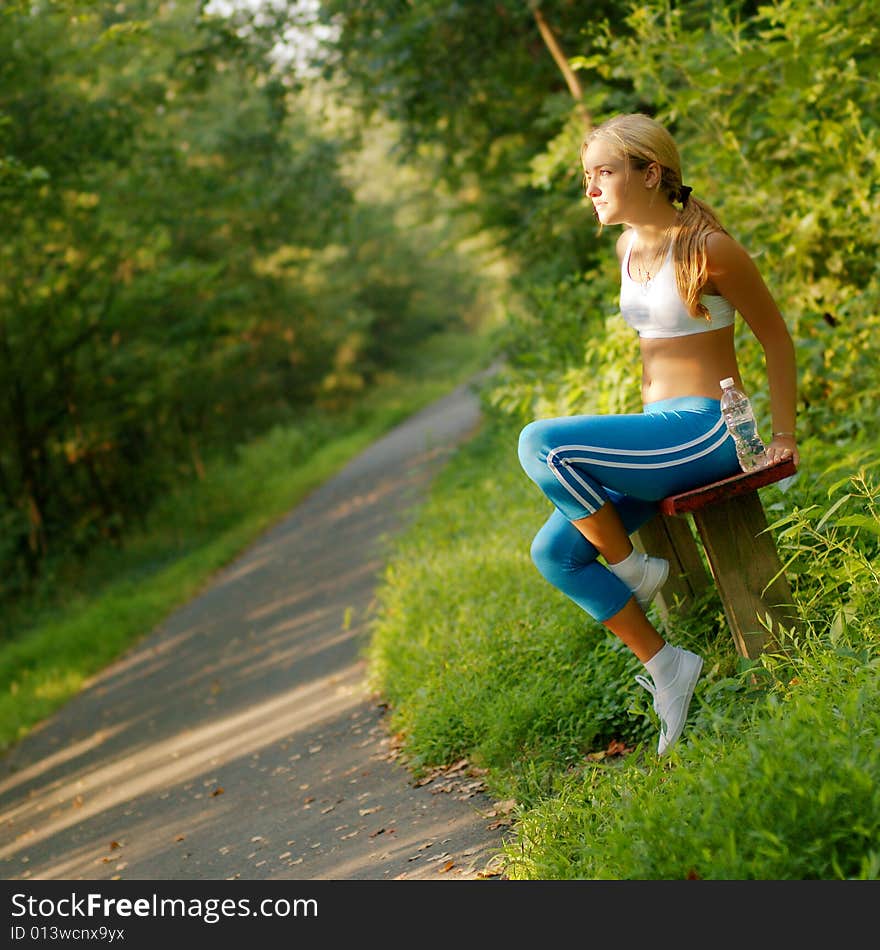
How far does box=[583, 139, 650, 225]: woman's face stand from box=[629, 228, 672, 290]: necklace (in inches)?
5.8

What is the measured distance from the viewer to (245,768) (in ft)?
23.1

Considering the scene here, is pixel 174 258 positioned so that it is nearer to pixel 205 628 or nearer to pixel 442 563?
pixel 205 628

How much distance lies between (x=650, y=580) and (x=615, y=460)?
60 centimetres

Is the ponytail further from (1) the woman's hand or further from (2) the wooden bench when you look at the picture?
(2) the wooden bench

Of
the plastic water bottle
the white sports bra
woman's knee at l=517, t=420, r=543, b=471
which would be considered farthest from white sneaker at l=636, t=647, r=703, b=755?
the white sports bra

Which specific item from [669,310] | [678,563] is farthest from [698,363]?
[678,563]

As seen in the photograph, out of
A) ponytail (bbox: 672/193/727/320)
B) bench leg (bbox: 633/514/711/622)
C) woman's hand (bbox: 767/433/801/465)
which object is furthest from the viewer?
bench leg (bbox: 633/514/711/622)

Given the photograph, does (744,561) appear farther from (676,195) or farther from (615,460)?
(676,195)

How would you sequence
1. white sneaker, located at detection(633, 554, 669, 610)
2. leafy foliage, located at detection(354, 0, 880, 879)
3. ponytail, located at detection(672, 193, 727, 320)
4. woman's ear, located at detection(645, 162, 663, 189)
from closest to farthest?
leafy foliage, located at detection(354, 0, 880, 879)
ponytail, located at detection(672, 193, 727, 320)
woman's ear, located at detection(645, 162, 663, 189)
white sneaker, located at detection(633, 554, 669, 610)

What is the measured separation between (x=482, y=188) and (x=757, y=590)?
13226mm

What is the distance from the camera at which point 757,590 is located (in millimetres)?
4406

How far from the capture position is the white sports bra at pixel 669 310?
4.41 m

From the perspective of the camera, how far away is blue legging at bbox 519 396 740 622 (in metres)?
4.22

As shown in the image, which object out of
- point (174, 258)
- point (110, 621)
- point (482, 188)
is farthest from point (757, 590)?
point (174, 258)
